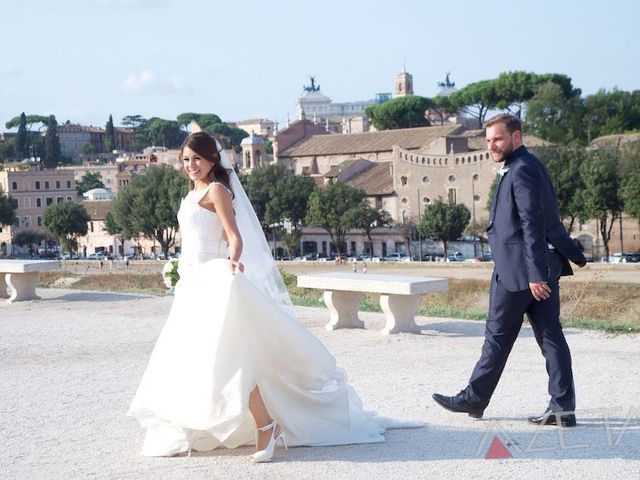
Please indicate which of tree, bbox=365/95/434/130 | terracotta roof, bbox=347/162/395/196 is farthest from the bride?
tree, bbox=365/95/434/130

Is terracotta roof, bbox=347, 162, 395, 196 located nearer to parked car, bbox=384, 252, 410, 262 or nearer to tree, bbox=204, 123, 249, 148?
parked car, bbox=384, 252, 410, 262

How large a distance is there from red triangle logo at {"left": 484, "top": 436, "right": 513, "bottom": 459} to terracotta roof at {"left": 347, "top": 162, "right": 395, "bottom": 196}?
62.7 meters

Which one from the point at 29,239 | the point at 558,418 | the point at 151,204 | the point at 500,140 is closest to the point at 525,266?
the point at 500,140

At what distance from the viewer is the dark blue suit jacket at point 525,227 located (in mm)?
5719

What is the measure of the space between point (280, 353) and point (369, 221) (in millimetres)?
56184

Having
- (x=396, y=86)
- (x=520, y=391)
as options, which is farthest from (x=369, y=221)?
(x=396, y=86)

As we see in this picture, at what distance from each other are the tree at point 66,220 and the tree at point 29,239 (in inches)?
360

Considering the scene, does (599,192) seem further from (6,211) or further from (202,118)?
(202,118)

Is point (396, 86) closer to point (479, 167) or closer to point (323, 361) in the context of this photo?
point (479, 167)

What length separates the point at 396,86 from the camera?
16525cm

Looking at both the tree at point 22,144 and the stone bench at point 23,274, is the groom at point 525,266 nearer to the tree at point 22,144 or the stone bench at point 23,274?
the stone bench at point 23,274

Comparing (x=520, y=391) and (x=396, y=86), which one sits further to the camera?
(x=396, y=86)

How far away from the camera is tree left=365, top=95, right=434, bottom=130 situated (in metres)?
96.5

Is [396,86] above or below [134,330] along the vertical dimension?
above
